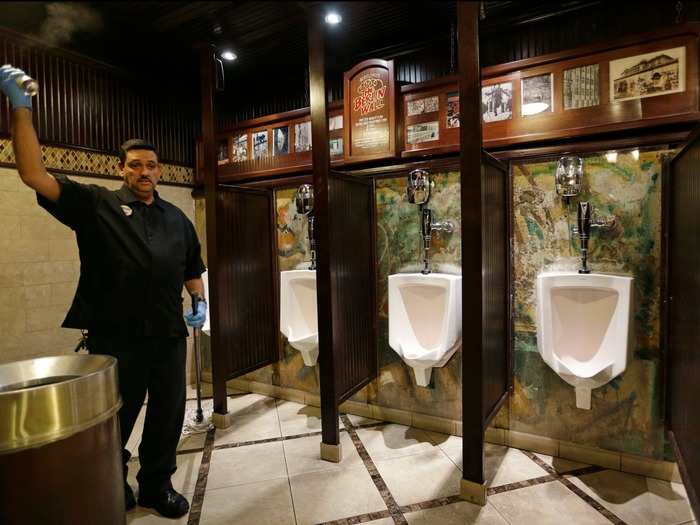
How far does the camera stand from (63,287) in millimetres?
2682

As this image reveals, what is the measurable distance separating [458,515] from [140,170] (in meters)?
1.97

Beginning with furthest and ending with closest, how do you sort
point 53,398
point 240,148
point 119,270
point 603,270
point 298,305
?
point 240,148 < point 298,305 < point 603,270 < point 119,270 < point 53,398

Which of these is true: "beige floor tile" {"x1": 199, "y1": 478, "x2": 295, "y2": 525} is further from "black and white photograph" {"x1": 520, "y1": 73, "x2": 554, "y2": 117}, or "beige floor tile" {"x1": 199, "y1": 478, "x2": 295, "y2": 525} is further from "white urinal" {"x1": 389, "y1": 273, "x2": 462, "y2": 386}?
"black and white photograph" {"x1": 520, "y1": 73, "x2": 554, "y2": 117}

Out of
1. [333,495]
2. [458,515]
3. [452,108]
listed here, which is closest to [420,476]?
[458,515]

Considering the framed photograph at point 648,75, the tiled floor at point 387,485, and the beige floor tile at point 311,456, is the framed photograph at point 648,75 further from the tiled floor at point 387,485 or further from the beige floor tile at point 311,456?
the beige floor tile at point 311,456

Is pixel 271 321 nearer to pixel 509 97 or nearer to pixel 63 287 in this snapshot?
pixel 63 287

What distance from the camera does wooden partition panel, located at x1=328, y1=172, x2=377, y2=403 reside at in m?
2.17

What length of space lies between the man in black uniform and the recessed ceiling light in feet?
4.08

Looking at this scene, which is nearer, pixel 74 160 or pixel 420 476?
pixel 420 476

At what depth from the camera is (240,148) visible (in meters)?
3.19

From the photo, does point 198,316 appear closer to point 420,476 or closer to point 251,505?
point 251,505

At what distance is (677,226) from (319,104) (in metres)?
1.73

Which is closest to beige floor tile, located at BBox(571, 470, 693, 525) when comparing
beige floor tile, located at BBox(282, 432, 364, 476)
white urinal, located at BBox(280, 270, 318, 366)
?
beige floor tile, located at BBox(282, 432, 364, 476)

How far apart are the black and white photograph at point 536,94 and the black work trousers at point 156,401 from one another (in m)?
2.07
